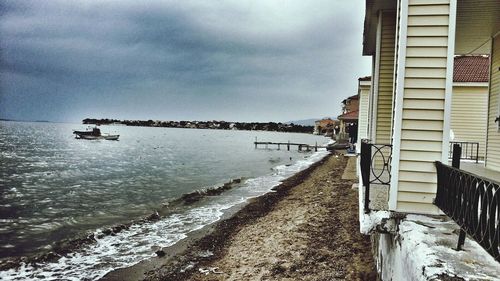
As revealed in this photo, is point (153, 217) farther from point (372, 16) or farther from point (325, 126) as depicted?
point (325, 126)

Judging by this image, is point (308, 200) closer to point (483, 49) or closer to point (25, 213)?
point (483, 49)

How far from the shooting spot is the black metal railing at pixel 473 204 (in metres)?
2.82

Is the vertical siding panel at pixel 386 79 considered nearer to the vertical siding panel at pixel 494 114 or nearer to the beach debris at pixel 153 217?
the vertical siding panel at pixel 494 114

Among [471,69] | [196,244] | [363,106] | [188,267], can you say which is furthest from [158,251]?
[471,69]

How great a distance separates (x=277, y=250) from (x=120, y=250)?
5.29 m

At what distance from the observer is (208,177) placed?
101ft

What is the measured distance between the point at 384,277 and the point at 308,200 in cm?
1183

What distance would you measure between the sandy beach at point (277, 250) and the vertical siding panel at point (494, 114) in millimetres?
3815

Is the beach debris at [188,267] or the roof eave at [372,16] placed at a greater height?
the roof eave at [372,16]

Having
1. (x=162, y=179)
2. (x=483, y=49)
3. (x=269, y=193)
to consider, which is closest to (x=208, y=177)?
(x=162, y=179)

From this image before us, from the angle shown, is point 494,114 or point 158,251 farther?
point 158,251

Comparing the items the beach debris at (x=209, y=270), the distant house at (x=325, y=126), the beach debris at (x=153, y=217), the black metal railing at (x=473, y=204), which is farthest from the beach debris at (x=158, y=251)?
the distant house at (x=325, y=126)

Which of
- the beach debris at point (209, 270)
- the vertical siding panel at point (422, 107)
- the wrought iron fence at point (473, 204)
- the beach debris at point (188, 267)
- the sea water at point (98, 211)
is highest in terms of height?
the vertical siding panel at point (422, 107)

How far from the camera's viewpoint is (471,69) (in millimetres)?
17328
